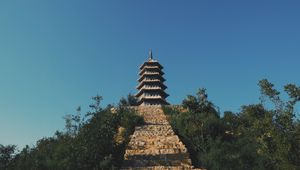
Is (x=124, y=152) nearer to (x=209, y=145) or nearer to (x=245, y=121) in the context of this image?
(x=209, y=145)

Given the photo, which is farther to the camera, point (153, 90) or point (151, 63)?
point (151, 63)

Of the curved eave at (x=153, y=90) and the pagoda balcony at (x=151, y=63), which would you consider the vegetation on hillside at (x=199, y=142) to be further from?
the pagoda balcony at (x=151, y=63)

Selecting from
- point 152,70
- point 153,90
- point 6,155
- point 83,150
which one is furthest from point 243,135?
point 152,70

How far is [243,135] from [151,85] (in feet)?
102

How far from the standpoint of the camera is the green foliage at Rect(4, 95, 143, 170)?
26672 millimetres

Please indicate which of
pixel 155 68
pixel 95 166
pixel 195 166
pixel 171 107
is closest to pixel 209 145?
pixel 195 166

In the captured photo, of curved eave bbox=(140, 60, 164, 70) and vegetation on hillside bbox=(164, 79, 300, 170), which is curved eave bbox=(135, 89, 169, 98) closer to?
curved eave bbox=(140, 60, 164, 70)

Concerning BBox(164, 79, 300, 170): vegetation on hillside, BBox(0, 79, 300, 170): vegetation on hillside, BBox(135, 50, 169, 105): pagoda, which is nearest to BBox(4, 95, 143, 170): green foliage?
BBox(0, 79, 300, 170): vegetation on hillside

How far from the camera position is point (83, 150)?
1100 inches

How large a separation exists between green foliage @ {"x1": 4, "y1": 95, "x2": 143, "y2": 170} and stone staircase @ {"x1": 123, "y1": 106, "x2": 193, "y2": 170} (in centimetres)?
117

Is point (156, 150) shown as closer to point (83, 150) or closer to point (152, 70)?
point (83, 150)

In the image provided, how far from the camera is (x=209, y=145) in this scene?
30547 mm

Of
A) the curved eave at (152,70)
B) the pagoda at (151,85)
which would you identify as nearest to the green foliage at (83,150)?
the pagoda at (151,85)

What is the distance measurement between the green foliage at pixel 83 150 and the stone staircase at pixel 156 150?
1.17 m
